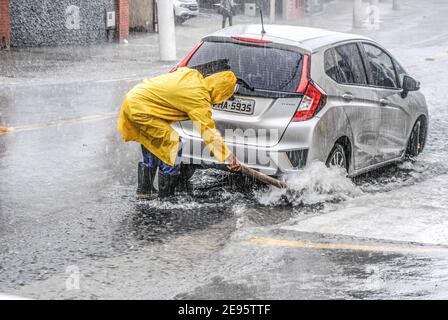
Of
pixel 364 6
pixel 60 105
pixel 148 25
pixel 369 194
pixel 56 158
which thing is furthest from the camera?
pixel 364 6

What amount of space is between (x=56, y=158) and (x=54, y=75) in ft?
30.2

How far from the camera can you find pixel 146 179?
8.98 metres

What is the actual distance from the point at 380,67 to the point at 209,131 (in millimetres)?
3076

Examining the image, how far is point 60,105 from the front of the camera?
15.1 meters

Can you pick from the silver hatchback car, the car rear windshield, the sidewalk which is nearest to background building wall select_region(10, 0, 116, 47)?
the sidewalk

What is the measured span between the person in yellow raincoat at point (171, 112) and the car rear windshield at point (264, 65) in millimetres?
452

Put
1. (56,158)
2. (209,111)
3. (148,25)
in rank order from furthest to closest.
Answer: (148,25), (56,158), (209,111)

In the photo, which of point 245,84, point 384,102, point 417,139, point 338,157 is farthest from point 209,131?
point 417,139

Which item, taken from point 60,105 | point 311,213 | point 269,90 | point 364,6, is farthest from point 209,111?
point 364,6

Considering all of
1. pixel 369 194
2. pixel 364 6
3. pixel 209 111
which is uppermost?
pixel 209 111

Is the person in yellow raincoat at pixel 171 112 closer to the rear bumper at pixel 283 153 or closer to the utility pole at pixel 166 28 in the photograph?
the rear bumper at pixel 283 153

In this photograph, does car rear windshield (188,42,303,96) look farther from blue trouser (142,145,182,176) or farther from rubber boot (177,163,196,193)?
rubber boot (177,163,196,193)

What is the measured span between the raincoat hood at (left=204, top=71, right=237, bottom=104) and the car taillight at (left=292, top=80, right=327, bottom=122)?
765mm

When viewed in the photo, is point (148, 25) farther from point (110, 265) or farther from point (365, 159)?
point (110, 265)
